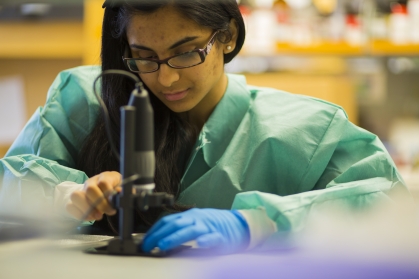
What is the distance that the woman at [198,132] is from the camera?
1.30 metres

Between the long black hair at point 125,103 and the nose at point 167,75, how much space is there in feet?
0.42

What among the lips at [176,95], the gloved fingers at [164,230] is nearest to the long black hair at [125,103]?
the lips at [176,95]

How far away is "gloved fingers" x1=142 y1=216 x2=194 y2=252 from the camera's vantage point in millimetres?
915

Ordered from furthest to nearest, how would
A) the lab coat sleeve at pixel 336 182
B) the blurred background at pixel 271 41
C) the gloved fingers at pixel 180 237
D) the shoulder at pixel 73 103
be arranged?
the blurred background at pixel 271 41, the shoulder at pixel 73 103, the lab coat sleeve at pixel 336 182, the gloved fingers at pixel 180 237

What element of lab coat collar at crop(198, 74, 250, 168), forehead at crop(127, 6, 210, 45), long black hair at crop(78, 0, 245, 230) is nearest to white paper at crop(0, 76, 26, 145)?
long black hair at crop(78, 0, 245, 230)

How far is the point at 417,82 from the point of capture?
3693mm

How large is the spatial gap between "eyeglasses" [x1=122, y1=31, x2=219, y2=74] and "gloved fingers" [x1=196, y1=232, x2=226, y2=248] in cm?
50

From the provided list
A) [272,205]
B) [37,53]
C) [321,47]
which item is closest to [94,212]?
[272,205]

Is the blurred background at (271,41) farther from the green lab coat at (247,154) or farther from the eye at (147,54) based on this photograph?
the eye at (147,54)

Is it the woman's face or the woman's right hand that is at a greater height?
the woman's face

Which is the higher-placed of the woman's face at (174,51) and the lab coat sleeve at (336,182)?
the woman's face at (174,51)

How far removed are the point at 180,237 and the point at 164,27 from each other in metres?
0.55

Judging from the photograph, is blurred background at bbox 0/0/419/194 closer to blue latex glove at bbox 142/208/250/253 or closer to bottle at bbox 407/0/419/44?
bottle at bbox 407/0/419/44

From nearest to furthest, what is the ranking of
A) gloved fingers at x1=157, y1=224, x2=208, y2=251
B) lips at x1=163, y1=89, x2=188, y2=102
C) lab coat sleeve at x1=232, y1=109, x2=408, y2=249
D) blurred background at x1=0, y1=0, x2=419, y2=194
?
gloved fingers at x1=157, y1=224, x2=208, y2=251 → lab coat sleeve at x1=232, y1=109, x2=408, y2=249 → lips at x1=163, y1=89, x2=188, y2=102 → blurred background at x1=0, y1=0, x2=419, y2=194
